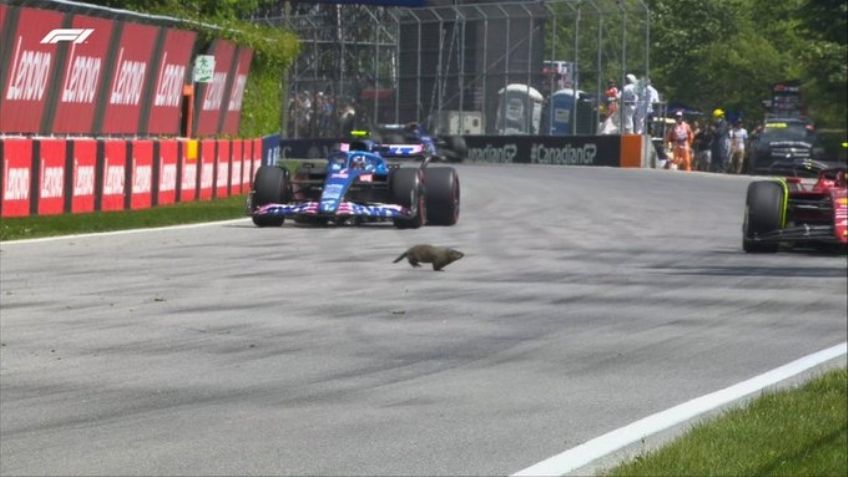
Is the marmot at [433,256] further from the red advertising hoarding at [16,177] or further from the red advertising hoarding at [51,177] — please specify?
the red advertising hoarding at [51,177]

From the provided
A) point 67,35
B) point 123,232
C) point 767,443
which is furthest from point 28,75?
point 767,443

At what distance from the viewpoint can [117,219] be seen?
22234 millimetres

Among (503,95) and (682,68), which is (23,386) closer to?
(503,95)

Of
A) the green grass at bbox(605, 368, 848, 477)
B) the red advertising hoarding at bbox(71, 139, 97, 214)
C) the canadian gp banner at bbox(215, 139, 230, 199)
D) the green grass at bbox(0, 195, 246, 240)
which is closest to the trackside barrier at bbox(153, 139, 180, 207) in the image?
the green grass at bbox(0, 195, 246, 240)

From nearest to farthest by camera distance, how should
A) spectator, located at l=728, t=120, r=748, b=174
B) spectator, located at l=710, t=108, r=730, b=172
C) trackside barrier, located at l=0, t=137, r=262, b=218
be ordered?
trackside barrier, located at l=0, t=137, r=262, b=218, spectator, located at l=728, t=120, r=748, b=174, spectator, located at l=710, t=108, r=730, b=172

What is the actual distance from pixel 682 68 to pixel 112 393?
197 ft

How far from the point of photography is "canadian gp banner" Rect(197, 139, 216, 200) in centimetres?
2766

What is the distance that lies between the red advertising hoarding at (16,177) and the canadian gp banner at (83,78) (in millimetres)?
2252

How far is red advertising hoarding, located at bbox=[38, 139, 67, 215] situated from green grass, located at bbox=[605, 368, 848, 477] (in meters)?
13.8

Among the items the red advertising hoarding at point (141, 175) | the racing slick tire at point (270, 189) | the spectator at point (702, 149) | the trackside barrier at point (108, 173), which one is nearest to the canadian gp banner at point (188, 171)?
the trackside barrier at point (108, 173)

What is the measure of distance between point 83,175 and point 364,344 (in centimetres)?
1228

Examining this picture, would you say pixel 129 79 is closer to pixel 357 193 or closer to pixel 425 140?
pixel 357 193

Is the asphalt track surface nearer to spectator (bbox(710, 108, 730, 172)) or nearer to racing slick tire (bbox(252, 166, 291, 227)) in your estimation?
racing slick tire (bbox(252, 166, 291, 227))

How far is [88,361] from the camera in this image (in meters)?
10.2
